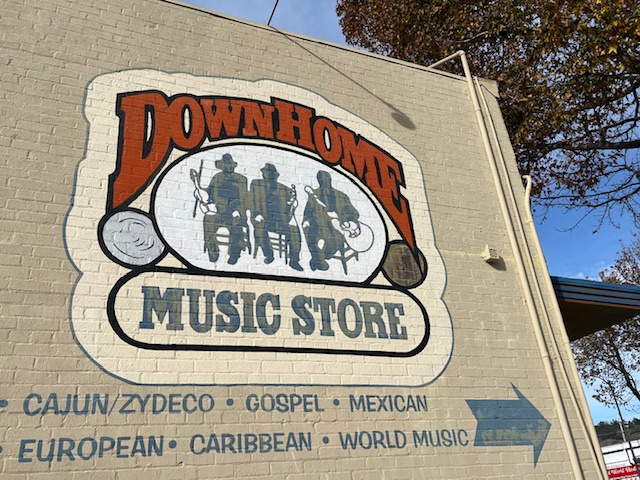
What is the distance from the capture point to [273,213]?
5848 mm

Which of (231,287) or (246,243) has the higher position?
(246,243)

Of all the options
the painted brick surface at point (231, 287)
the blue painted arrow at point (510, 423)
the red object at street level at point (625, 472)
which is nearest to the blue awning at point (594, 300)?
the painted brick surface at point (231, 287)

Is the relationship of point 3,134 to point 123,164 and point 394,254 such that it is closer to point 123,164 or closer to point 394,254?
point 123,164

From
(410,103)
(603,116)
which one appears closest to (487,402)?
(410,103)

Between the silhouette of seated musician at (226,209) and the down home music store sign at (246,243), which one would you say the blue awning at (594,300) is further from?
the silhouette of seated musician at (226,209)

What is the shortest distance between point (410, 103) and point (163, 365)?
4.65 m

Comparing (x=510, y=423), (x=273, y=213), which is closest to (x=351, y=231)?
(x=273, y=213)

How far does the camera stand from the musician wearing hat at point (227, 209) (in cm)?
543

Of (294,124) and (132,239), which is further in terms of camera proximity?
(294,124)

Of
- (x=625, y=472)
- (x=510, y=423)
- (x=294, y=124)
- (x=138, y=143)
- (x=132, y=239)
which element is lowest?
(x=625, y=472)

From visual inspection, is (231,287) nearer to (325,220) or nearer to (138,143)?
(325,220)

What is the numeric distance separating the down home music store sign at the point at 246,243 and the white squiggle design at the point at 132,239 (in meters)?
0.02

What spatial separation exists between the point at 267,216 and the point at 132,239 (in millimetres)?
1350

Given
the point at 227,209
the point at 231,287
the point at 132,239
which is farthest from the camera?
the point at 227,209
